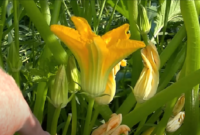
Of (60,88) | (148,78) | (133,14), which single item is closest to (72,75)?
(60,88)

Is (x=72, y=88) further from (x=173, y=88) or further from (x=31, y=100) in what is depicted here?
(x=31, y=100)

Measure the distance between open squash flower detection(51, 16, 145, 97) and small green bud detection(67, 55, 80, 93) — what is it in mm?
21

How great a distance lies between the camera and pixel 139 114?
56 cm

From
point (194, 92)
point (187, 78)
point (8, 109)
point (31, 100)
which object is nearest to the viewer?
point (8, 109)

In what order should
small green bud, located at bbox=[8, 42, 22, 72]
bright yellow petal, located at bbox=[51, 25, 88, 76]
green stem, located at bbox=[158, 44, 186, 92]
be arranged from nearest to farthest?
1. bright yellow petal, located at bbox=[51, 25, 88, 76]
2. small green bud, located at bbox=[8, 42, 22, 72]
3. green stem, located at bbox=[158, 44, 186, 92]

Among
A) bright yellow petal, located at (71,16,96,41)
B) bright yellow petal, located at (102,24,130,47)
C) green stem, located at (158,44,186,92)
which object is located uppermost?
bright yellow petal, located at (71,16,96,41)

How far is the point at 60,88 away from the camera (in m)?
0.51

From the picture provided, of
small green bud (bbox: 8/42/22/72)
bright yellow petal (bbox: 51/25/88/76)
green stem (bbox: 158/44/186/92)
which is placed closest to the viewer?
bright yellow petal (bbox: 51/25/88/76)

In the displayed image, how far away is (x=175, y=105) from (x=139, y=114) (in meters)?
0.13

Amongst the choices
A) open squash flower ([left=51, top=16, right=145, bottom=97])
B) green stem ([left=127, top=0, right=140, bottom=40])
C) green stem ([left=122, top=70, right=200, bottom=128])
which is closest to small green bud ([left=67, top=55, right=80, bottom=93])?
open squash flower ([left=51, top=16, right=145, bottom=97])

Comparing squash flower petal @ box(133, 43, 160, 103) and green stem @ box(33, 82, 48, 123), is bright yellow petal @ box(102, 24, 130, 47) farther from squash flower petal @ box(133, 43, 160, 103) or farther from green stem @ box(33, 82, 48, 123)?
green stem @ box(33, 82, 48, 123)

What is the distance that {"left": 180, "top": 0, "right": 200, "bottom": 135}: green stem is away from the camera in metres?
0.52

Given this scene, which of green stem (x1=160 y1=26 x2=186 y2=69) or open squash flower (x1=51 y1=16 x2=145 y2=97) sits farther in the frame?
green stem (x1=160 y1=26 x2=186 y2=69)

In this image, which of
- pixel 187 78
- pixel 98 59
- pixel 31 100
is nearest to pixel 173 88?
pixel 187 78
